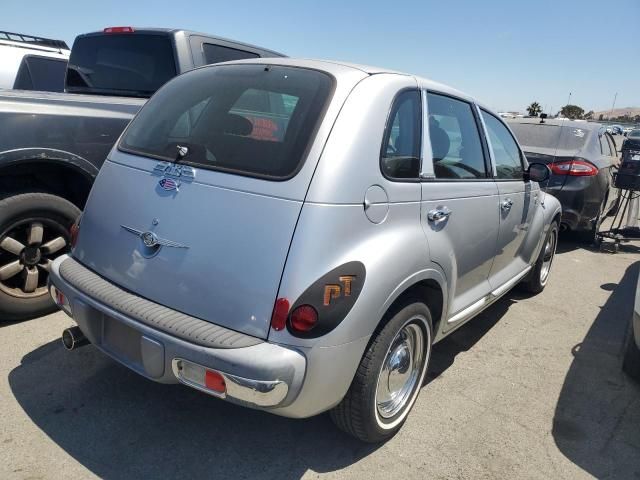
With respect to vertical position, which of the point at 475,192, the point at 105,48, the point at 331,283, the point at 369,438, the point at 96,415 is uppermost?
the point at 105,48

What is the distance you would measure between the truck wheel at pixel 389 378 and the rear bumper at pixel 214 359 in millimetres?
406

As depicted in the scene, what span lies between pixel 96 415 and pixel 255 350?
1.26 m

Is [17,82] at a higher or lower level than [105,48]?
lower

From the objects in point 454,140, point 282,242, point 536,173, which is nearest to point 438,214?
point 454,140

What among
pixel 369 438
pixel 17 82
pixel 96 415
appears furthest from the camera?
pixel 17 82

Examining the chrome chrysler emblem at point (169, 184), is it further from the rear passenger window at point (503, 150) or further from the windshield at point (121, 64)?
the windshield at point (121, 64)

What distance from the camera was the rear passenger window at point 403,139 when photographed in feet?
7.71

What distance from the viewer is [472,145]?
3.28 metres

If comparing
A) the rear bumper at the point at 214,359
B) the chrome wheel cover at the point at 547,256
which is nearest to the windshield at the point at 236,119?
the rear bumper at the point at 214,359

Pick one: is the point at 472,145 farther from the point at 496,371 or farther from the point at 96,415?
the point at 96,415

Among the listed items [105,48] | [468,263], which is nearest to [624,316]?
[468,263]

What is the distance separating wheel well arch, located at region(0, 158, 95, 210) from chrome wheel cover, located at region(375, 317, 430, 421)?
102 inches

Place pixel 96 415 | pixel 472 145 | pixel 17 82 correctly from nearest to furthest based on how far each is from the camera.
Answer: pixel 96 415 < pixel 472 145 < pixel 17 82

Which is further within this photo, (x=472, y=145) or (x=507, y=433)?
(x=472, y=145)
